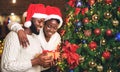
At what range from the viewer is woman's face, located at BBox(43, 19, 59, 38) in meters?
2.79

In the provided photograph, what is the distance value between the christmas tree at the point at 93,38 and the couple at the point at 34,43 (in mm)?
216

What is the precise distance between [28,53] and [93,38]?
0.56m

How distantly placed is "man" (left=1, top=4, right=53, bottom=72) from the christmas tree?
0.23m

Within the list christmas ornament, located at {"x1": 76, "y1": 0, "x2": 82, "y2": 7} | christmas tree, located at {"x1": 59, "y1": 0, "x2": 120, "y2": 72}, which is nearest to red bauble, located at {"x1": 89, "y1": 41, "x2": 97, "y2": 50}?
christmas tree, located at {"x1": 59, "y1": 0, "x2": 120, "y2": 72}

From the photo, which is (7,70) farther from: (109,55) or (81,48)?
(109,55)

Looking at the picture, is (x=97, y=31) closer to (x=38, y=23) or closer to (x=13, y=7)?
(x=38, y=23)

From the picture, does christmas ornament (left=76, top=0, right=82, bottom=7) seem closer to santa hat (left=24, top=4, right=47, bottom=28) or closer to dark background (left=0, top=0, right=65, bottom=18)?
santa hat (left=24, top=4, right=47, bottom=28)

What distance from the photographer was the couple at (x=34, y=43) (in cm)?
252

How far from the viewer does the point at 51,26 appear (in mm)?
2787

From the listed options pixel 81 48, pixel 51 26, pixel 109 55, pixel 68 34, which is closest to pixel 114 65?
pixel 109 55

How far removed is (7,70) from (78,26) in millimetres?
683

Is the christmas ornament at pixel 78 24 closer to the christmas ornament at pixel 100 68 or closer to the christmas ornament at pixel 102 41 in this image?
the christmas ornament at pixel 102 41

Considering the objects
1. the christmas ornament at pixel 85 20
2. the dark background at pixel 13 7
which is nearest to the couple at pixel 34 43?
the christmas ornament at pixel 85 20

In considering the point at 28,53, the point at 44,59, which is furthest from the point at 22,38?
the point at 44,59
